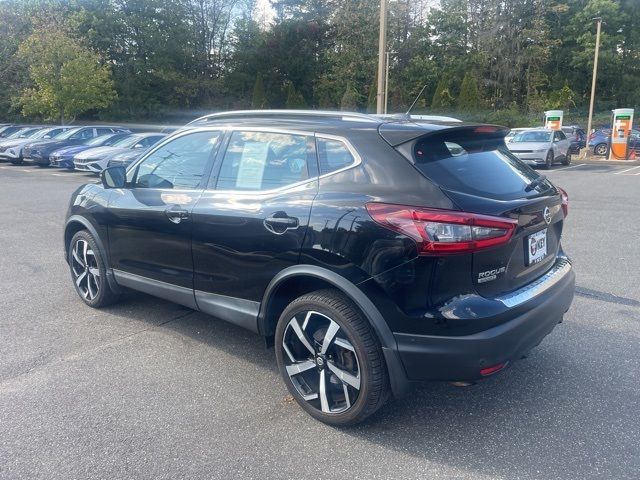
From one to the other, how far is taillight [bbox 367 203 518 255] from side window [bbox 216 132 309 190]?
80 centimetres

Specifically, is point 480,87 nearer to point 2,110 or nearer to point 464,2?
point 464,2

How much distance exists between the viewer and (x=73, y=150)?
20062 millimetres

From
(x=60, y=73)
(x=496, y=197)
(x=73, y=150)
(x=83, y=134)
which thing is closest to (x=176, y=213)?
(x=496, y=197)

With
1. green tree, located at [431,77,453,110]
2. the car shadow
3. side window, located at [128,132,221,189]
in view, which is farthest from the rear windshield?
green tree, located at [431,77,453,110]

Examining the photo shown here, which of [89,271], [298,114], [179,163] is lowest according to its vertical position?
[89,271]

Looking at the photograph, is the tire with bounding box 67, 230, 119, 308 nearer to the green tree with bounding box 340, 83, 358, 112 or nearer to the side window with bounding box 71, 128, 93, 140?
the side window with bounding box 71, 128, 93, 140

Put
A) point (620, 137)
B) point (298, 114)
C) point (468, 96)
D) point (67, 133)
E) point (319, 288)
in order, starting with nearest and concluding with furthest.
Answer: point (319, 288), point (298, 114), point (67, 133), point (620, 137), point (468, 96)

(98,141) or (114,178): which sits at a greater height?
(114,178)

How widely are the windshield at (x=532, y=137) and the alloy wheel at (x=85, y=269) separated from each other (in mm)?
20840

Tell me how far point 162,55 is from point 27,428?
156ft

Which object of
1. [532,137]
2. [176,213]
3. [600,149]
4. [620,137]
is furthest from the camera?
[600,149]

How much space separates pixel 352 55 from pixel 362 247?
43980 millimetres

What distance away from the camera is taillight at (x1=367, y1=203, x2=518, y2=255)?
2967 mm

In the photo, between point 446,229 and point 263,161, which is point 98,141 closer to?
point 263,161
